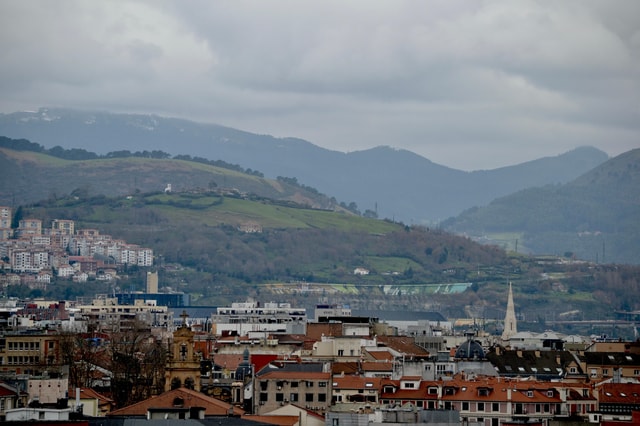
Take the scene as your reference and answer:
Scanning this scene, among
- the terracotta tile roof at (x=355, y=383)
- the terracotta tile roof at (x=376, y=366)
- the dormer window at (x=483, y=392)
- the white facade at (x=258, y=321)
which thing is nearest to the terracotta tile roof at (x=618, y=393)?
the dormer window at (x=483, y=392)

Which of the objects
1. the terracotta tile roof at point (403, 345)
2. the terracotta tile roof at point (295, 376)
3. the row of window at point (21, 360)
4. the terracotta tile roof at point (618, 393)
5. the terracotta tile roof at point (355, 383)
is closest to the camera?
the terracotta tile roof at point (295, 376)

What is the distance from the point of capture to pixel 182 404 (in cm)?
6419

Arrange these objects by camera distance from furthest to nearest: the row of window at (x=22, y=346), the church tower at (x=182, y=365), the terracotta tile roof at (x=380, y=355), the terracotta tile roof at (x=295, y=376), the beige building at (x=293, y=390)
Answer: the terracotta tile roof at (x=380, y=355), the row of window at (x=22, y=346), the church tower at (x=182, y=365), the terracotta tile roof at (x=295, y=376), the beige building at (x=293, y=390)

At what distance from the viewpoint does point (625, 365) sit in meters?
103

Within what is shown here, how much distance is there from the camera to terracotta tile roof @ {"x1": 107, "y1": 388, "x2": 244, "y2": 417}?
63312 mm

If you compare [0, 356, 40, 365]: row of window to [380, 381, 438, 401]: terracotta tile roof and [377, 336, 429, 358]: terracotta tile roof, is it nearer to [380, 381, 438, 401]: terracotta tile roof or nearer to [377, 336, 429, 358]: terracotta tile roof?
Answer: [377, 336, 429, 358]: terracotta tile roof

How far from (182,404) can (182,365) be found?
14.3 meters

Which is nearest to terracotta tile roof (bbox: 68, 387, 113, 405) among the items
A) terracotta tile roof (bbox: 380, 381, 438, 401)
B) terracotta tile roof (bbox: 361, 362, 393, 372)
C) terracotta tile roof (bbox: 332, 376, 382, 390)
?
terracotta tile roof (bbox: 332, 376, 382, 390)

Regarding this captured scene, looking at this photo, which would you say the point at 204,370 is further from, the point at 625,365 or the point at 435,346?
the point at 435,346

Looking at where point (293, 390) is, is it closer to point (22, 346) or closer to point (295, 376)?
point (295, 376)

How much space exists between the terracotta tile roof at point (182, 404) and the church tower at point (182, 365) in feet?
36.6

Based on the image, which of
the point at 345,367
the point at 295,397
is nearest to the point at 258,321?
the point at 345,367

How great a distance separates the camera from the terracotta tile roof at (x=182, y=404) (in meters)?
63.3

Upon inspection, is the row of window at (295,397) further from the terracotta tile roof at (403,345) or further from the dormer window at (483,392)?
the terracotta tile roof at (403,345)
